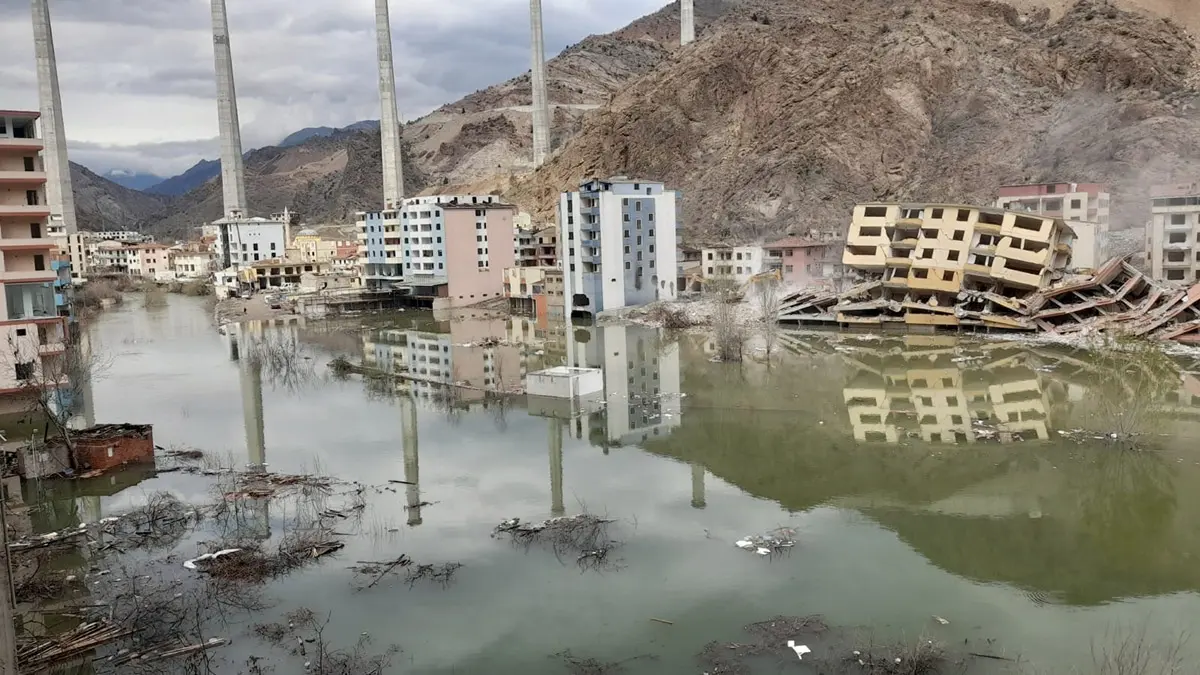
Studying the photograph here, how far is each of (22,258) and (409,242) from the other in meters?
27.8

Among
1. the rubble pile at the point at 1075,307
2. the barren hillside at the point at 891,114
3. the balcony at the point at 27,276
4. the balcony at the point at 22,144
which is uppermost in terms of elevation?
the barren hillside at the point at 891,114

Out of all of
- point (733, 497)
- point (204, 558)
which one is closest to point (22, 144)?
point (204, 558)

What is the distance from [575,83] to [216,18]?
1813 inches

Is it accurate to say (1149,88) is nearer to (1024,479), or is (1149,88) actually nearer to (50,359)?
(1024,479)

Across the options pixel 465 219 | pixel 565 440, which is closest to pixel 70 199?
pixel 465 219

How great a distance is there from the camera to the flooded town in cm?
892

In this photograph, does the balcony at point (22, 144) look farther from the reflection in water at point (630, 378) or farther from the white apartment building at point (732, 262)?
the white apartment building at point (732, 262)

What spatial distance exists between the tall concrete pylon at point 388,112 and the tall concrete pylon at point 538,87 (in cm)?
1068

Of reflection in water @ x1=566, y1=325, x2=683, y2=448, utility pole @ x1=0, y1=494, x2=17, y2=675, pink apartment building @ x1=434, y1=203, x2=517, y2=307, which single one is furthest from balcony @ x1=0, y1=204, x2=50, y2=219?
pink apartment building @ x1=434, y1=203, x2=517, y2=307

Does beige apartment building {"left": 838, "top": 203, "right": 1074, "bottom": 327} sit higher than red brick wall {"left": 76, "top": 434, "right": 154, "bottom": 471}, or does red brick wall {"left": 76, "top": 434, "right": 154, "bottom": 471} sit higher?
beige apartment building {"left": 838, "top": 203, "right": 1074, "bottom": 327}

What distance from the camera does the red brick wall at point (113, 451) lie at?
15.1 m

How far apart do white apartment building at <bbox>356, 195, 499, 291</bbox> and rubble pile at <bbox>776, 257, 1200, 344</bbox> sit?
21.6 metres

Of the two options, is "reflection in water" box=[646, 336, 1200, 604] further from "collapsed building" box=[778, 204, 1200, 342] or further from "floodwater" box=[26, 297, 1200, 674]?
"collapsed building" box=[778, 204, 1200, 342]

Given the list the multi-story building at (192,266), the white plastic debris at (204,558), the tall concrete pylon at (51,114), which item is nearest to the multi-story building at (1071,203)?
the white plastic debris at (204,558)
